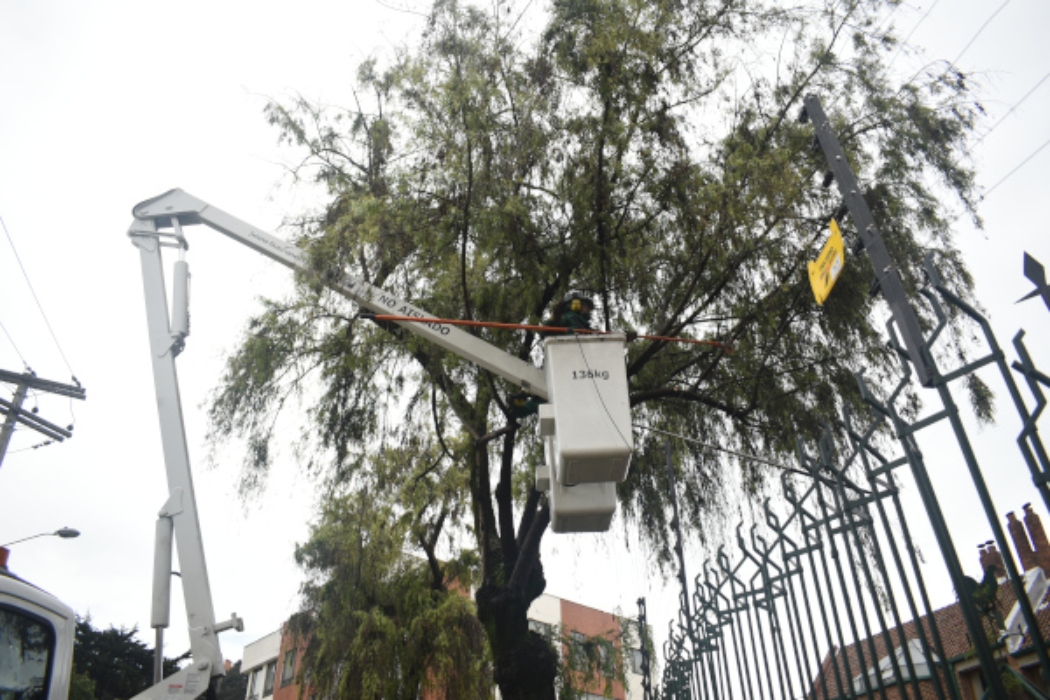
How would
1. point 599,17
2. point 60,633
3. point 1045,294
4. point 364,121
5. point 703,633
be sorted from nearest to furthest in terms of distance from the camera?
point 1045,294, point 60,633, point 703,633, point 599,17, point 364,121

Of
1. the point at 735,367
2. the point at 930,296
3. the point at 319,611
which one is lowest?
the point at 930,296

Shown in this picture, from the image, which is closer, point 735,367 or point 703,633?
point 703,633

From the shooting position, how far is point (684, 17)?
8531 millimetres

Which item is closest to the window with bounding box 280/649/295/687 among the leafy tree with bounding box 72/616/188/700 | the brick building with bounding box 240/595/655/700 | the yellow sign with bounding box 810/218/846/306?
the brick building with bounding box 240/595/655/700

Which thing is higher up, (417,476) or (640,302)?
(640,302)

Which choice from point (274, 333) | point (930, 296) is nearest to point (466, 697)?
point (274, 333)

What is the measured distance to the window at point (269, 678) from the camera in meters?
30.6

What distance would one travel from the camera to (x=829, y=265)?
492 centimetres

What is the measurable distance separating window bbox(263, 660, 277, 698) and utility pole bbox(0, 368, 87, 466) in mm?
18420

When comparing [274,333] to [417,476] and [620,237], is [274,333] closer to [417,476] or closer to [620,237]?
[417,476]

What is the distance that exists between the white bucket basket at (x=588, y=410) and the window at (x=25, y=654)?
11.4 ft

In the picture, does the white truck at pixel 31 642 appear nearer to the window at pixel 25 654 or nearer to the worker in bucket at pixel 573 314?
the window at pixel 25 654

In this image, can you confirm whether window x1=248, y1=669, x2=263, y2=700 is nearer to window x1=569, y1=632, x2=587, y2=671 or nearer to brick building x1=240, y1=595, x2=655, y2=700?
brick building x1=240, y1=595, x2=655, y2=700

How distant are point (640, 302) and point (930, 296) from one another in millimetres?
5957
